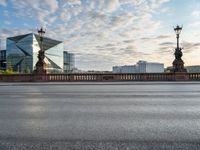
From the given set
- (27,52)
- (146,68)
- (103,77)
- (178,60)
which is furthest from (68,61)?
(178,60)

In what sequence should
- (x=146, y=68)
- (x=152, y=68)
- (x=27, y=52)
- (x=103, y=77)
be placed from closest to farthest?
(x=103, y=77) → (x=152, y=68) → (x=146, y=68) → (x=27, y=52)

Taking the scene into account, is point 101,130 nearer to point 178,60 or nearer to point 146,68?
point 178,60

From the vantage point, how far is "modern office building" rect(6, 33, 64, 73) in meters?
89.9

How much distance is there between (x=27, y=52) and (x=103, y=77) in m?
78.4

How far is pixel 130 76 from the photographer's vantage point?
22328 millimetres

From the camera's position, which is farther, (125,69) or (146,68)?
(125,69)

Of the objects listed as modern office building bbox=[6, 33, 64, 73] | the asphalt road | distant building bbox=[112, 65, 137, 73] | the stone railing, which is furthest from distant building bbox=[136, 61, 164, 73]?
modern office building bbox=[6, 33, 64, 73]

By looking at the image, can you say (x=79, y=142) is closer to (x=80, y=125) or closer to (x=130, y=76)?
(x=80, y=125)

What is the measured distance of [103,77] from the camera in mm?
22469

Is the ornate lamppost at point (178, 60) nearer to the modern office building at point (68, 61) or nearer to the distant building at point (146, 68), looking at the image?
the distant building at point (146, 68)

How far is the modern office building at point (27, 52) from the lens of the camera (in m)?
89.9

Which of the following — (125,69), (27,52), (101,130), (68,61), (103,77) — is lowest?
(101,130)

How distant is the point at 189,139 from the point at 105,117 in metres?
2.52

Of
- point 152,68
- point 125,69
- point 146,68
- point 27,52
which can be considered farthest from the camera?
point 27,52
